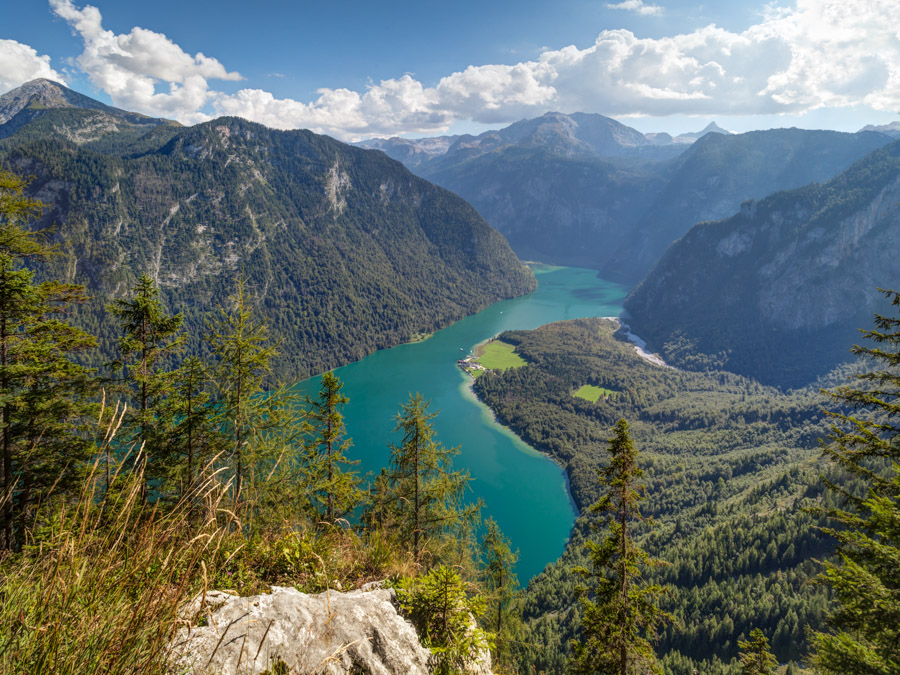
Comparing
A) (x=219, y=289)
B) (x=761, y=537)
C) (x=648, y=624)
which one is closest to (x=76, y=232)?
(x=219, y=289)

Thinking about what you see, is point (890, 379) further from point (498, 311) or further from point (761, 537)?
point (498, 311)

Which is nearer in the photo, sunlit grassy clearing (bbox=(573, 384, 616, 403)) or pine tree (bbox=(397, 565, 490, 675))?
pine tree (bbox=(397, 565, 490, 675))

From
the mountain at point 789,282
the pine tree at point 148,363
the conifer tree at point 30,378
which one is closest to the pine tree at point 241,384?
the pine tree at point 148,363

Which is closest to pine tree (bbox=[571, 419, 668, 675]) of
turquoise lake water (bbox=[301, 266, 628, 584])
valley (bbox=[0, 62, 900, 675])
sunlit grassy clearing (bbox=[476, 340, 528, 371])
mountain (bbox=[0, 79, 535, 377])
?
valley (bbox=[0, 62, 900, 675])

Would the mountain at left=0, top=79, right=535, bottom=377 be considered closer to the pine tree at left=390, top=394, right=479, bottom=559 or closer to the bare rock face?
the pine tree at left=390, top=394, right=479, bottom=559

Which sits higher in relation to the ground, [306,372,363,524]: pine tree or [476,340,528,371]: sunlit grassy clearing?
[306,372,363,524]: pine tree

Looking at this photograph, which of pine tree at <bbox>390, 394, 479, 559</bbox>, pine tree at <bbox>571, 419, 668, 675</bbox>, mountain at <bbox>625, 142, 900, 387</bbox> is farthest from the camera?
mountain at <bbox>625, 142, 900, 387</bbox>

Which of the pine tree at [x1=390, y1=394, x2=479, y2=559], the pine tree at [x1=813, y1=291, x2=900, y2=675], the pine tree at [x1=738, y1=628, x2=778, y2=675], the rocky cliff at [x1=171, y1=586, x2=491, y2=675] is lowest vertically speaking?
the pine tree at [x1=738, y1=628, x2=778, y2=675]

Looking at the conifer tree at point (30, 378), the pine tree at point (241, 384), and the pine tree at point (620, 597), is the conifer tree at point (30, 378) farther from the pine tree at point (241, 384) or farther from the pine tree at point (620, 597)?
the pine tree at point (620, 597)
